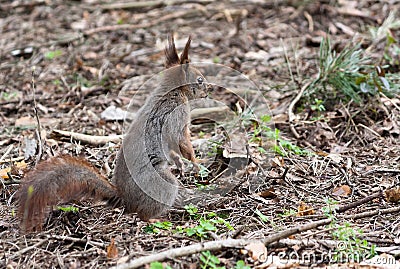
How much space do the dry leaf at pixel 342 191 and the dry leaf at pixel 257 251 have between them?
106 cm

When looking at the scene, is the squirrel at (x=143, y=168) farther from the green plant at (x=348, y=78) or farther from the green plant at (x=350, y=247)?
the green plant at (x=348, y=78)

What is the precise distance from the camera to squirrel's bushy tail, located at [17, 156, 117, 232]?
2.86 m

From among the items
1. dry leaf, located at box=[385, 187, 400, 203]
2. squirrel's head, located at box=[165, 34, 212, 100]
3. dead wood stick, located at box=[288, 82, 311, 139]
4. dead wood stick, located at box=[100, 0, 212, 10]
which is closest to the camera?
dry leaf, located at box=[385, 187, 400, 203]

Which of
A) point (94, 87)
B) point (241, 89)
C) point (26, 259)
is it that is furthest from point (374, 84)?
point (26, 259)

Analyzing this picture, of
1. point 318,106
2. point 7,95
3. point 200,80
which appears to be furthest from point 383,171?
point 7,95

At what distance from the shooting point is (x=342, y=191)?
3797 mm

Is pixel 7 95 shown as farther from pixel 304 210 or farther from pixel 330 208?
pixel 330 208

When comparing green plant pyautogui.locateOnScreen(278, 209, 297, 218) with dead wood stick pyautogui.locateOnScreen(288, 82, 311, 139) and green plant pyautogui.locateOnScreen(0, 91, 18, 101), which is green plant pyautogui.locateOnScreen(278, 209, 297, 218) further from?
A: green plant pyautogui.locateOnScreen(0, 91, 18, 101)

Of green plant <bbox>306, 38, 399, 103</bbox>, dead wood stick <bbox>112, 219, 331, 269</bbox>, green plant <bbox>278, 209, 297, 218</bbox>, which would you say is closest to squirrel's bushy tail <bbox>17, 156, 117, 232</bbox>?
dead wood stick <bbox>112, 219, 331, 269</bbox>

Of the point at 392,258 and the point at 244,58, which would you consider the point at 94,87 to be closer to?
the point at 244,58

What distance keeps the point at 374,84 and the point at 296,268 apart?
2.53 metres

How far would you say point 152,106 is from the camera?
12.5 feet

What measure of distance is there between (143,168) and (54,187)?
0.69 metres

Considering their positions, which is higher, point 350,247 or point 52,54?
point 52,54
